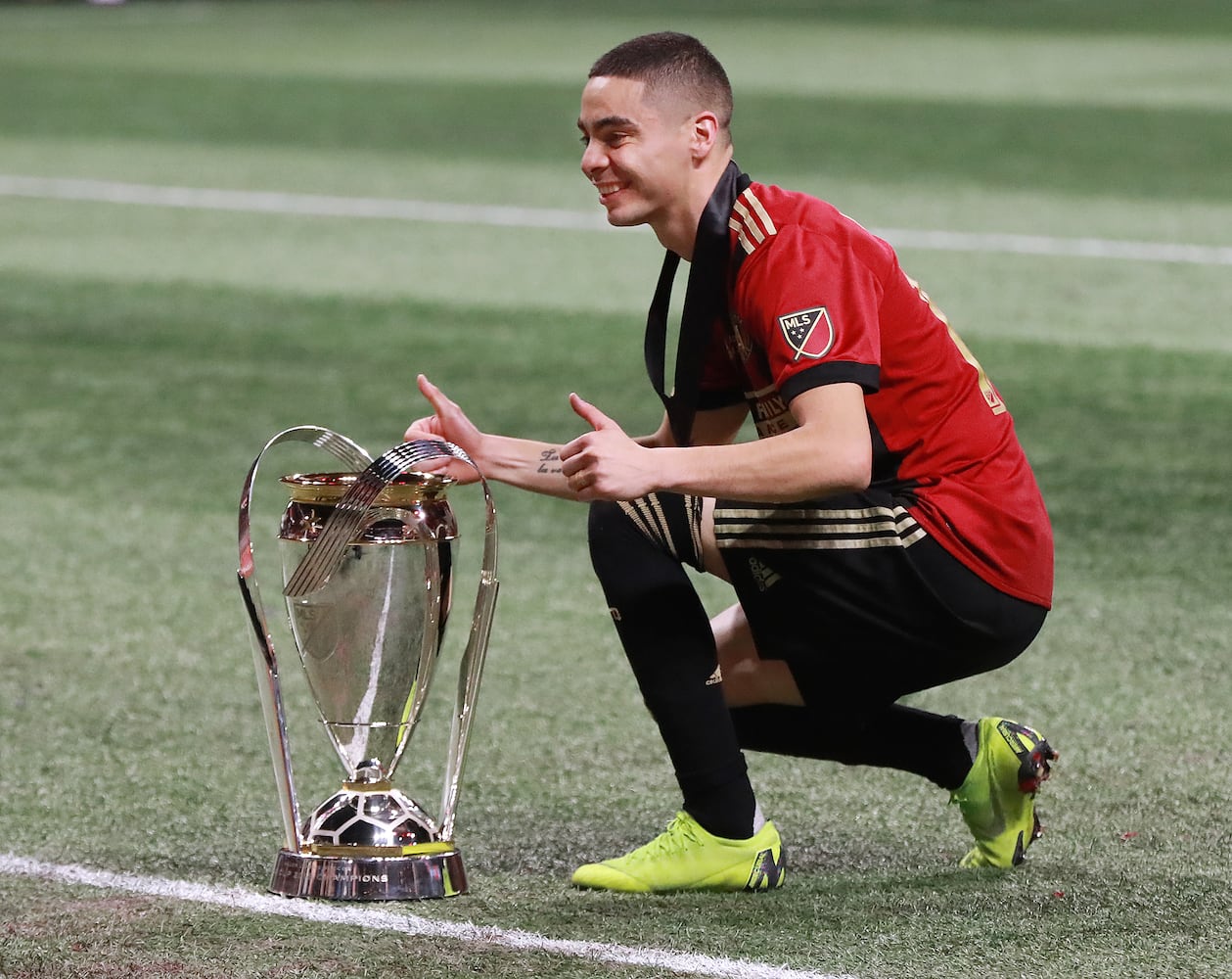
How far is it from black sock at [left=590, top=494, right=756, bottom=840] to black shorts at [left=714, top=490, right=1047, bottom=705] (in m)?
0.10

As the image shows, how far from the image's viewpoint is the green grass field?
3.26 meters

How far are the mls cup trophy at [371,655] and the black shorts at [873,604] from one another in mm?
405

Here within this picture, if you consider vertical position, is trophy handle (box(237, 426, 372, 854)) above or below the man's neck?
below

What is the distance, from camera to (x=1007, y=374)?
337 inches

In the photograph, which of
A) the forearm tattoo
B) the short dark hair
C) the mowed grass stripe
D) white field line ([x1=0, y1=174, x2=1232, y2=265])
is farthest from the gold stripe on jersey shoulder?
the mowed grass stripe

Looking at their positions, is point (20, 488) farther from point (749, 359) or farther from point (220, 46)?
point (220, 46)

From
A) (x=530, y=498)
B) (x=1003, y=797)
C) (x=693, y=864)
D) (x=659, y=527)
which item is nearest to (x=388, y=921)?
(x=693, y=864)

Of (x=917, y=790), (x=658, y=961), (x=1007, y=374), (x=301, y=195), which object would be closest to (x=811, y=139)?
(x=301, y=195)

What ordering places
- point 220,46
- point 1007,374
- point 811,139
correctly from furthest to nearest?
point 220,46, point 811,139, point 1007,374

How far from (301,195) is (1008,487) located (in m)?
10.9

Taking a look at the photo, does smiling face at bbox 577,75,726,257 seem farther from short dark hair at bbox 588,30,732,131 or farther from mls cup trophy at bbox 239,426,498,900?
mls cup trophy at bbox 239,426,498,900

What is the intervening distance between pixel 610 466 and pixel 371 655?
0.53 metres

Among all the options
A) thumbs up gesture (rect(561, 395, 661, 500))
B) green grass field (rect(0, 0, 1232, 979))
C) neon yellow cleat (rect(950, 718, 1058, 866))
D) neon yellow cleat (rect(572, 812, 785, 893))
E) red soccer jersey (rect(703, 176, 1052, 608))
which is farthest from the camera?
neon yellow cleat (rect(950, 718, 1058, 866))

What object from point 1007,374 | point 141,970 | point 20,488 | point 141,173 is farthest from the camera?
point 141,173
